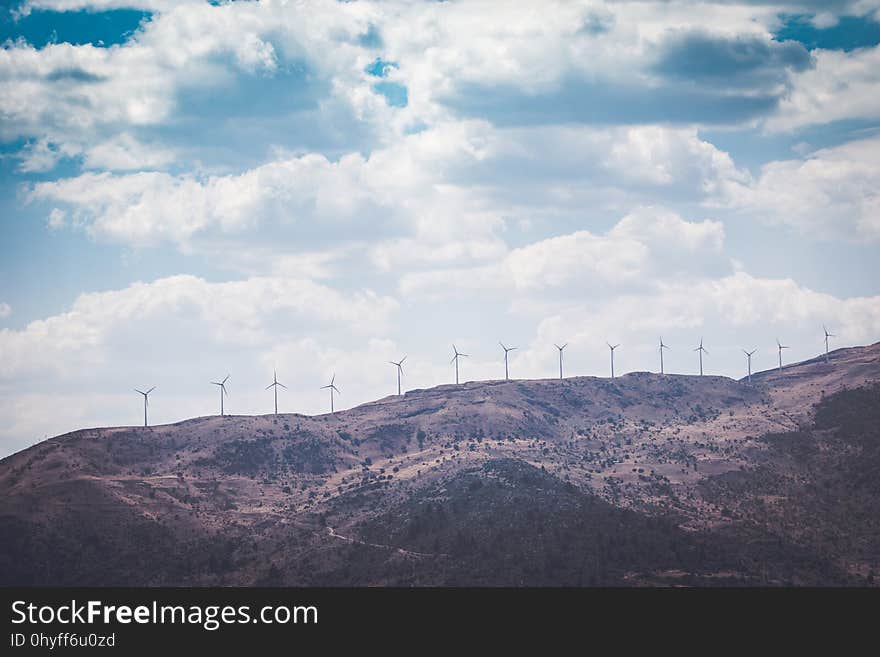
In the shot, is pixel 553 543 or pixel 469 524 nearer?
pixel 553 543

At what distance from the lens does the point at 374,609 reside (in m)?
75.2

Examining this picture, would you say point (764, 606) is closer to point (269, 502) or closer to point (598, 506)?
point (598, 506)

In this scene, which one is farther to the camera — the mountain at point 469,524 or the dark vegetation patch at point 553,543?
the mountain at point 469,524

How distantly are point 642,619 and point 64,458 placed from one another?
482 feet

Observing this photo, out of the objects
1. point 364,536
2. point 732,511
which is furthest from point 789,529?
point 364,536

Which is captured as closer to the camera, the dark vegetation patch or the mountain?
the dark vegetation patch

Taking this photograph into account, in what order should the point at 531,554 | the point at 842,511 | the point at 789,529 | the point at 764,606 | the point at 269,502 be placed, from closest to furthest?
the point at 764,606
the point at 531,554
the point at 789,529
the point at 842,511
the point at 269,502

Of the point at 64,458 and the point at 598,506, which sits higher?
the point at 64,458

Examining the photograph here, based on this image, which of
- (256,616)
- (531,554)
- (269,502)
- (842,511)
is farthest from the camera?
(269,502)

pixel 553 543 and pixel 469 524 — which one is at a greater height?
pixel 469 524

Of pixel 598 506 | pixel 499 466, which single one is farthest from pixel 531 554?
pixel 499 466

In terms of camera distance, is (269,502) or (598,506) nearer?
(598,506)

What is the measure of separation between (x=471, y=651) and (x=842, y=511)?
113 metres

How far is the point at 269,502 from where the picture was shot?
7525 inches
